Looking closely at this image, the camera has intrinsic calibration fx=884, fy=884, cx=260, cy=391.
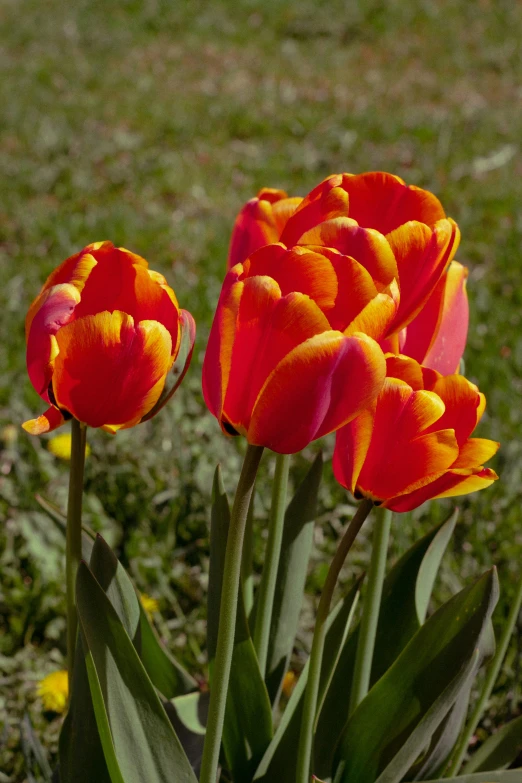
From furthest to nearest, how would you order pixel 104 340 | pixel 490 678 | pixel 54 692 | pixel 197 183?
pixel 197 183, pixel 54 692, pixel 490 678, pixel 104 340

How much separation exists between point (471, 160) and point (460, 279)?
3812mm

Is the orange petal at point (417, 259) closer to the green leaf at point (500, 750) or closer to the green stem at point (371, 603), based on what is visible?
the green stem at point (371, 603)

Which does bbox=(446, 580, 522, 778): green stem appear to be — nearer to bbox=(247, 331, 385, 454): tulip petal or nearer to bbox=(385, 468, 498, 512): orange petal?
bbox=(385, 468, 498, 512): orange petal

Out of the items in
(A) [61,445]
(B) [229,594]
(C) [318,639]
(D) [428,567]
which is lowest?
(A) [61,445]

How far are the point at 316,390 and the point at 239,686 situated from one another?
546 millimetres

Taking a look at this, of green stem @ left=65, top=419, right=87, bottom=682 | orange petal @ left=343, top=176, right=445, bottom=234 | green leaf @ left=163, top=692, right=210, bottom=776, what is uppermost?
orange petal @ left=343, top=176, right=445, bottom=234

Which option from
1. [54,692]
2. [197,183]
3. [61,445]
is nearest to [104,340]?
[54,692]

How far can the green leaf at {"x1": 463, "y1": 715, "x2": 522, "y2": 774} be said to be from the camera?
1.19 metres

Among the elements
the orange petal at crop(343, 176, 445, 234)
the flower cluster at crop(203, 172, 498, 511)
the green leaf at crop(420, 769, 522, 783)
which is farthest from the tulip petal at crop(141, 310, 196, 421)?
the green leaf at crop(420, 769, 522, 783)

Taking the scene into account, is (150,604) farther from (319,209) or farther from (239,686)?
(319,209)

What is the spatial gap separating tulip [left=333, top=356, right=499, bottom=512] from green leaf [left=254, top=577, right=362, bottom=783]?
0.31 meters

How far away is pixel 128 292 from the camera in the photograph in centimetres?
91

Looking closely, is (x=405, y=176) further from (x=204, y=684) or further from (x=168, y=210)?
(x=204, y=684)

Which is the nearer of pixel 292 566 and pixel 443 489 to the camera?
pixel 443 489
